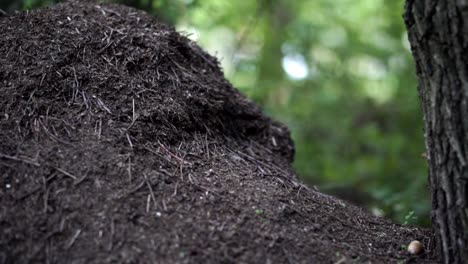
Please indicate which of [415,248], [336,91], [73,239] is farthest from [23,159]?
[336,91]

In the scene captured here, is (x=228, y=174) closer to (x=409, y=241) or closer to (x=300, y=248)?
(x=300, y=248)

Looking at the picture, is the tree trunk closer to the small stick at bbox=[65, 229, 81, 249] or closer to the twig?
the small stick at bbox=[65, 229, 81, 249]

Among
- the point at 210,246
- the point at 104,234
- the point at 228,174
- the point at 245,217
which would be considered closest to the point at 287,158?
the point at 228,174

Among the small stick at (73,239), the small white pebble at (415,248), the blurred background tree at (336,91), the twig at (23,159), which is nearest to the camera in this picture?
the small stick at (73,239)

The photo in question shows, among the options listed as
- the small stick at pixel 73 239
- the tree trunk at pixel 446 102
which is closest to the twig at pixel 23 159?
the small stick at pixel 73 239

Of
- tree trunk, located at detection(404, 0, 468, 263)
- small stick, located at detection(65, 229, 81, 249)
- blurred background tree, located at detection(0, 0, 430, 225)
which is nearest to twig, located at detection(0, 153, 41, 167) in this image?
small stick, located at detection(65, 229, 81, 249)

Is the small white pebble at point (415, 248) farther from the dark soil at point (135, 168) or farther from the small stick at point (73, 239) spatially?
the small stick at point (73, 239)

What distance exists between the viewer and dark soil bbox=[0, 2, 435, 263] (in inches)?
92.1

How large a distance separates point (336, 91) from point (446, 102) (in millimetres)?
6333

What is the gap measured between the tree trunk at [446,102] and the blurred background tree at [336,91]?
12.0 ft

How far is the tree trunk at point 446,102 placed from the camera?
2.34 m

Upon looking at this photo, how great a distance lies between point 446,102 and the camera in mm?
2428

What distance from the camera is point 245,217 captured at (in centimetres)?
254

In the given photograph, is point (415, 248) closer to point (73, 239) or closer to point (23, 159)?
point (73, 239)
